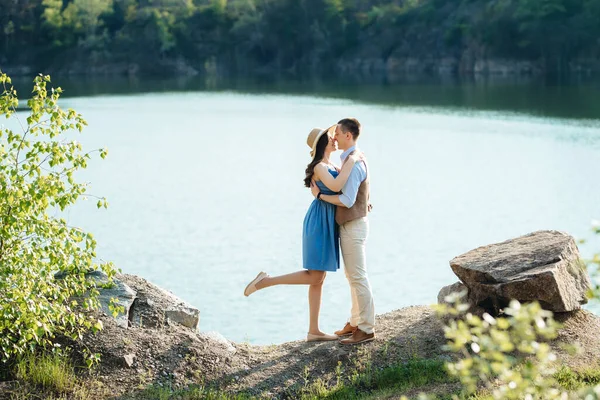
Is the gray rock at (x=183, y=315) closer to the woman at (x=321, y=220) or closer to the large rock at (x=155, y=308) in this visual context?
the large rock at (x=155, y=308)

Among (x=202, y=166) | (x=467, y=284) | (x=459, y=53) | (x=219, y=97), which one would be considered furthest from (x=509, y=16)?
(x=467, y=284)

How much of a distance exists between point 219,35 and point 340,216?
97.5 meters

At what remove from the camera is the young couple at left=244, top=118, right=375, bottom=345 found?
719 centimetres

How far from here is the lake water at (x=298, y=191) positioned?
49.6 ft

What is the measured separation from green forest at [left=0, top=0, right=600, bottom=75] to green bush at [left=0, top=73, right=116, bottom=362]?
269 ft

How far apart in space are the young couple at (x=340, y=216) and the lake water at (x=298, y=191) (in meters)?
3.41

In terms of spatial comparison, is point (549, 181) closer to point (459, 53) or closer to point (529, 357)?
point (529, 357)

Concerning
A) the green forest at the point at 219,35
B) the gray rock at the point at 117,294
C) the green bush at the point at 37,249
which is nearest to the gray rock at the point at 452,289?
the gray rock at the point at 117,294

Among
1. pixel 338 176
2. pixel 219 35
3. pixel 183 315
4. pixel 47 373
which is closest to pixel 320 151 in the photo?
pixel 338 176

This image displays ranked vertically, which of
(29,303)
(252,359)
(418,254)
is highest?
(29,303)

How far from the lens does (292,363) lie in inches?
287

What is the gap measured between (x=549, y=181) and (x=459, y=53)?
61.6 m

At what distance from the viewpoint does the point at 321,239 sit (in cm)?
738

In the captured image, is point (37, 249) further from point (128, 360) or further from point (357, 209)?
point (357, 209)
